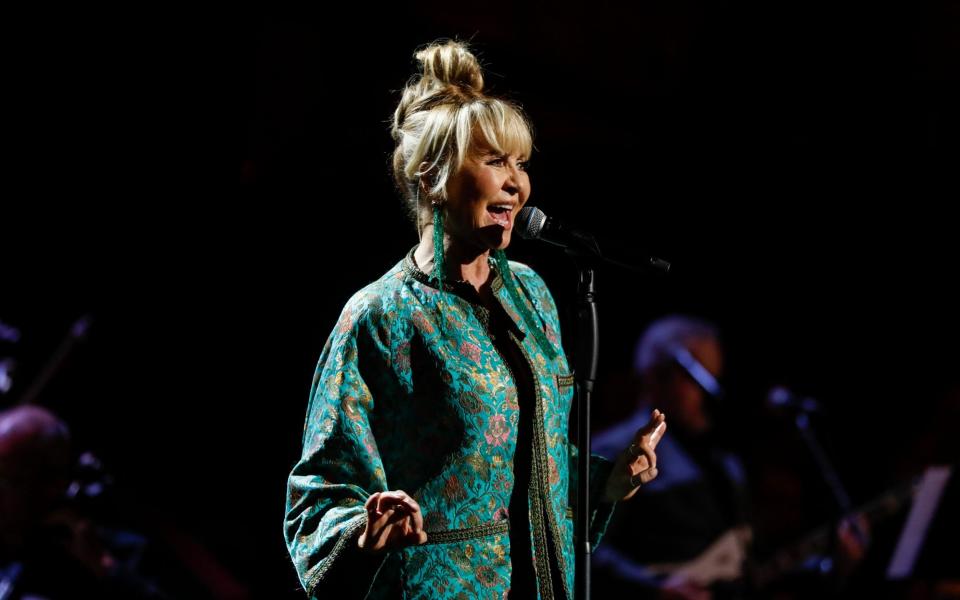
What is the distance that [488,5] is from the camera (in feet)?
13.6

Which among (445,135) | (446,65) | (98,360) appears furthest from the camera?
(98,360)

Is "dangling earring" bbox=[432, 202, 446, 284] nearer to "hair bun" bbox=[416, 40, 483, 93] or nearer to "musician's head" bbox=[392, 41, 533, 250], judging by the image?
"musician's head" bbox=[392, 41, 533, 250]

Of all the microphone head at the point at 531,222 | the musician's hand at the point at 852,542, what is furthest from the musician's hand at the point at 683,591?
the microphone head at the point at 531,222

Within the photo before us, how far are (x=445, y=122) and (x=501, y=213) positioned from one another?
18 centimetres

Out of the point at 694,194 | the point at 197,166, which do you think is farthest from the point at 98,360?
the point at 694,194

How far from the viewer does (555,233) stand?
5.40ft

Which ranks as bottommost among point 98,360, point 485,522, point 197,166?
point 98,360

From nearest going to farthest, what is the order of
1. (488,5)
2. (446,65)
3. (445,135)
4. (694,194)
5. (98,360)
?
(445,135), (446,65), (98,360), (488,5), (694,194)

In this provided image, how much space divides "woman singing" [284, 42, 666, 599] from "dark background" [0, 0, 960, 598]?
179 cm

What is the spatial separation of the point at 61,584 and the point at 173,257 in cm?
117

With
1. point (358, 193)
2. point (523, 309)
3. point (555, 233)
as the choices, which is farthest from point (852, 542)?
point (555, 233)

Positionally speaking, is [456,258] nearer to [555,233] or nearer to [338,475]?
[555,233]

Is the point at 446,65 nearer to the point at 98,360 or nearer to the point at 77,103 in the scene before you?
the point at 77,103

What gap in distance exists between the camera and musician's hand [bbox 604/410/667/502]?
1.72m
